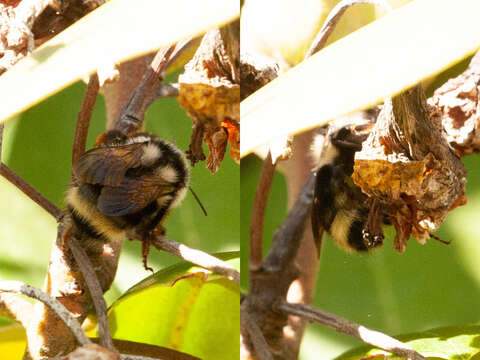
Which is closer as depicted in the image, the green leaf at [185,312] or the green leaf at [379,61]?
the green leaf at [379,61]

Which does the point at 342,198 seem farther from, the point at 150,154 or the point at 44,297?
the point at 44,297

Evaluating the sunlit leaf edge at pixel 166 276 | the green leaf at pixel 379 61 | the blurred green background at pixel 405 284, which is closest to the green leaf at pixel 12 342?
the sunlit leaf edge at pixel 166 276

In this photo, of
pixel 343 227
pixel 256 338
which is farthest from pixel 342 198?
pixel 256 338

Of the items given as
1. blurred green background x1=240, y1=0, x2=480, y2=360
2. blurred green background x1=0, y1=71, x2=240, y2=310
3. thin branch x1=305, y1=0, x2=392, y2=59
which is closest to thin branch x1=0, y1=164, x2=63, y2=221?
blurred green background x1=0, y1=71, x2=240, y2=310

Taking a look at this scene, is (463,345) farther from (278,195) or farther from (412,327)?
(278,195)

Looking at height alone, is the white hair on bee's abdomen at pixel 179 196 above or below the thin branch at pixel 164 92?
below

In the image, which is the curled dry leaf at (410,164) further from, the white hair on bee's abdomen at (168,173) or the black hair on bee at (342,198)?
the white hair on bee's abdomen at (168,173)

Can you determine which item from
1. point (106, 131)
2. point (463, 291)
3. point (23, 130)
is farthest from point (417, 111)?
point (23, 130)
